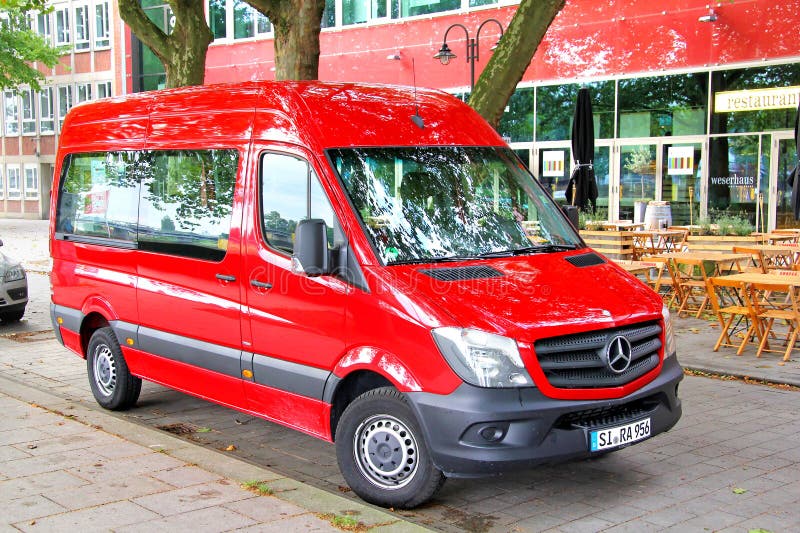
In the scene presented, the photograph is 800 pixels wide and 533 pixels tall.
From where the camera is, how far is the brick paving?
513cm

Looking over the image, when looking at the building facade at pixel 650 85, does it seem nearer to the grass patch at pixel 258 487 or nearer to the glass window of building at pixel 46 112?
the grass patch at pixel 258 487

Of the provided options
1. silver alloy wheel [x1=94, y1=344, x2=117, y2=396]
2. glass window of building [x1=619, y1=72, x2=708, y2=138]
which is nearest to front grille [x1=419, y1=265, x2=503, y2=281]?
silver alloy wheel [x1=94, y1=344, x2=117, y2=396]

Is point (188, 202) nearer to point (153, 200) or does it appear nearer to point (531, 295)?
point (153, 200)

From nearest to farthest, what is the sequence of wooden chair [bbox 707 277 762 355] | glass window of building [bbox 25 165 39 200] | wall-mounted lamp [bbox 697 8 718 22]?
wooden chair [bbox 707 277 762 355], wall-mounted lamp [bbox 697 8 718 22], glass window of building [bbox 25 165 39 200]

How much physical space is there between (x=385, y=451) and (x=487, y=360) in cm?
90

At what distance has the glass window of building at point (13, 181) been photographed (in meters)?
45.9

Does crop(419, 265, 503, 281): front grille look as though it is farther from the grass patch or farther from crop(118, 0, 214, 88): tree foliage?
crop(118, 0, 214, 88): tree foliage

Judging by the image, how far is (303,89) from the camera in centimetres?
609

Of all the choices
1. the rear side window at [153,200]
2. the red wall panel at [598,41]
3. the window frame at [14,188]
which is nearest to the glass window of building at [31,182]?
the window frame at [14,188]

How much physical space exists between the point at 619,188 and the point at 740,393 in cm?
1456

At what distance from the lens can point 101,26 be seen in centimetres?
4156

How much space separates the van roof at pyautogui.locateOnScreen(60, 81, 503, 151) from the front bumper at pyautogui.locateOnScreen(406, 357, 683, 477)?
1.87 metres

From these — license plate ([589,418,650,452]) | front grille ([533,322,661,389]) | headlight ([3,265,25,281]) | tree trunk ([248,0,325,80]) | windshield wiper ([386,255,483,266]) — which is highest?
tree trunk ([248,0,325,80])

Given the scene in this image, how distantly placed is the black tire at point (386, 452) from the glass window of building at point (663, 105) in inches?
681
